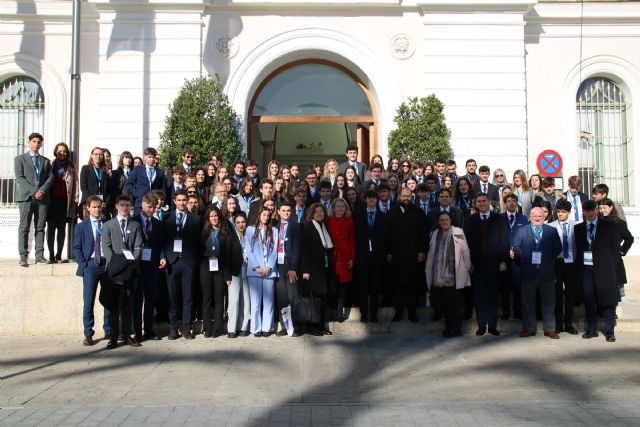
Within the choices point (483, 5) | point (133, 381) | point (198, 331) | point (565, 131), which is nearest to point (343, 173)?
point (198, 331)

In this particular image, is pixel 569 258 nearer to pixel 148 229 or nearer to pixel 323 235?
pixel 323 235

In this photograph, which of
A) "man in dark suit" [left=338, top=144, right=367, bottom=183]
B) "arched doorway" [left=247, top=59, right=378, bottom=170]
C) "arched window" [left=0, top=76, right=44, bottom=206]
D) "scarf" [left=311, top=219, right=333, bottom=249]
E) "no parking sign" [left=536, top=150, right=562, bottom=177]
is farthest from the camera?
"arched doorway" [left=247, top=59, right=378, bottom=170]

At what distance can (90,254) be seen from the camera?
8773 millimetres

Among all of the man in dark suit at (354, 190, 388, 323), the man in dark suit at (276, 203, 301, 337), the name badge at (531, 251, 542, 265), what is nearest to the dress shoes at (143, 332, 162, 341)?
the man in dark suit at (276, 203, 301, 337)

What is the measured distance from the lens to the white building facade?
47.3ft

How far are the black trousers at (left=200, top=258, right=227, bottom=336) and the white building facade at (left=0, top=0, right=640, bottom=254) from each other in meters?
5.90

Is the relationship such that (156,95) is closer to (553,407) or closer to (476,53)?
(476,53)

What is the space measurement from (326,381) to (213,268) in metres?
2.98

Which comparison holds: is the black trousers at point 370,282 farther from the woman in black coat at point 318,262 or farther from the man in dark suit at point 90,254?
the man in dark suit at point 90,254

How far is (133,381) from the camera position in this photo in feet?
22.7

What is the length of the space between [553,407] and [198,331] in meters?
5.53

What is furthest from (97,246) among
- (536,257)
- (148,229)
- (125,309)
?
(536,257)

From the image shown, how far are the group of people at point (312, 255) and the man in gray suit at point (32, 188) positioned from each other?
0.02 meters

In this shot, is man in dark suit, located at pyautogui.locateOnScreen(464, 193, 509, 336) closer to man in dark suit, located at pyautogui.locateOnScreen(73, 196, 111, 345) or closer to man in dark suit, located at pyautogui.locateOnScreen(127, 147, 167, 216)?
man in dark suit, located at pyautogui.locateOnScreen(127, 147, 167, 216)
